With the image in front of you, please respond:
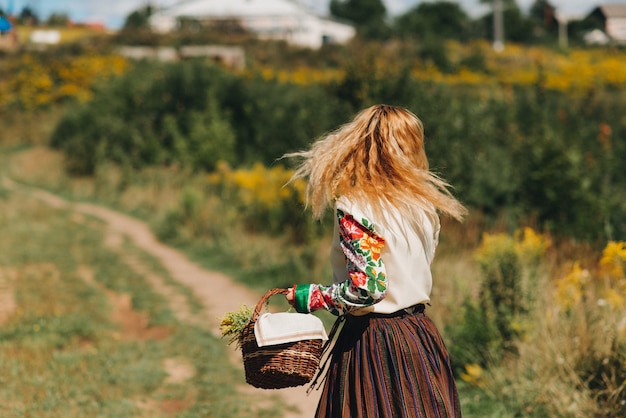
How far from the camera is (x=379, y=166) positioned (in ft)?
10.1

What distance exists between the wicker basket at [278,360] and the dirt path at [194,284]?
248 centimetres

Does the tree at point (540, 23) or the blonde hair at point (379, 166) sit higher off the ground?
the tree at point (540, 23)

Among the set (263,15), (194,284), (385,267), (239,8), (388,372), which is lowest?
(194,284)

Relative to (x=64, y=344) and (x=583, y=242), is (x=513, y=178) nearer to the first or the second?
(x=583, y=242)

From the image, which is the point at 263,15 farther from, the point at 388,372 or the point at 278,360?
the point at 278,360

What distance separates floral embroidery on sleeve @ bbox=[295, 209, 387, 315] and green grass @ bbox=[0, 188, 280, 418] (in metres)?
2.75

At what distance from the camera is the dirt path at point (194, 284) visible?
231 inches

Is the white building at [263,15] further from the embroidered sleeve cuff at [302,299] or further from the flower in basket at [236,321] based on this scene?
the embroidered sleeve cuff at [302,299]

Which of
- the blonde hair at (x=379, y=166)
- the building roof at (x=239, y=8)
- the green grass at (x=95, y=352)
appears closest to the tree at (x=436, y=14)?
the building roof at (x=239, y=8)

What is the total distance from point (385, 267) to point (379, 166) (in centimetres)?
39

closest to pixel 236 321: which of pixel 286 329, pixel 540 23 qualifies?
pixel 286 329

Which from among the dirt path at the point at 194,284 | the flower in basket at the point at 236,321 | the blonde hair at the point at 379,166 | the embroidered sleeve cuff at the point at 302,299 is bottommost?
the dirt path at the point at 194,284

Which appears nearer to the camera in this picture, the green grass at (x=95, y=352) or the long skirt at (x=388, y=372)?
the long skirt at (x=388, y=372)

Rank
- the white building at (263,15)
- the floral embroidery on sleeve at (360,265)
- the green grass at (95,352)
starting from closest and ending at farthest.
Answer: the floral embroidery on sleeve at (360,265), the green grass at (95,352), the white building at (263,15)
